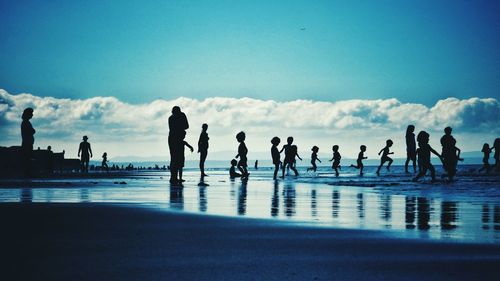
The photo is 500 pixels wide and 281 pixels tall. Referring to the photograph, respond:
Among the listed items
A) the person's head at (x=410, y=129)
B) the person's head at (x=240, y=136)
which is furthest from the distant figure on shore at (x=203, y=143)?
the person's head at (x=410, y=129)

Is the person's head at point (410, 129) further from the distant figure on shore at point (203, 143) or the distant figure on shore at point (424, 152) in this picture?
the distant figure on shore at point (203, 143)

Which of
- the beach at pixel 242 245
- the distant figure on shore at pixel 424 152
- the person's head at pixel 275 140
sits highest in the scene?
the person's head at pixel 275 140

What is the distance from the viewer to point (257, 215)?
6.59 m

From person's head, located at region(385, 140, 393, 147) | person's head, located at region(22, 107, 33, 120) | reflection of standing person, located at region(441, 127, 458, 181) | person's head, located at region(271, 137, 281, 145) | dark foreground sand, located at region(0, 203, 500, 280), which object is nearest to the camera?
dark foreground sand, located at region(0, 203, 500, 280)

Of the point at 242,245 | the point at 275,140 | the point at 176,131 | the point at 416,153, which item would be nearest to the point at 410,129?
the point at 416,153

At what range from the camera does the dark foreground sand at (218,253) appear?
9.96 feet

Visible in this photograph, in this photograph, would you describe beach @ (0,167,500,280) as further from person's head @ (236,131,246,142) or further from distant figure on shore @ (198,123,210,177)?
person's head @ (236,131,246,142)

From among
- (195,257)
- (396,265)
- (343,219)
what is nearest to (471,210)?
(343,219)

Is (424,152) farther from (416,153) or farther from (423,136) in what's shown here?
(416,153)

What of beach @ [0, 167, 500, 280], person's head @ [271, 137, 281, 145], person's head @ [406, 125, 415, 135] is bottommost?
beach @ [0, 167, 500, 280]

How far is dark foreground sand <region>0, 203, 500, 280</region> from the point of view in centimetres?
304

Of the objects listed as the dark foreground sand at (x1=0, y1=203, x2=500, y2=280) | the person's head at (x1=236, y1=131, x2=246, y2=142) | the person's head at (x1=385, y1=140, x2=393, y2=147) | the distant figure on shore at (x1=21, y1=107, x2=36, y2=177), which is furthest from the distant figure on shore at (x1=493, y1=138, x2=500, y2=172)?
the dark foreground sand at (x1=0, y1=203, x2=500, y2=280)

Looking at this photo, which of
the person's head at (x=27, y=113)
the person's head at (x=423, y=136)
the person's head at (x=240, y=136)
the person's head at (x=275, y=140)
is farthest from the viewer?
the person's head at (x=275, y=140)

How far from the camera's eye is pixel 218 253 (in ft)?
12.2
